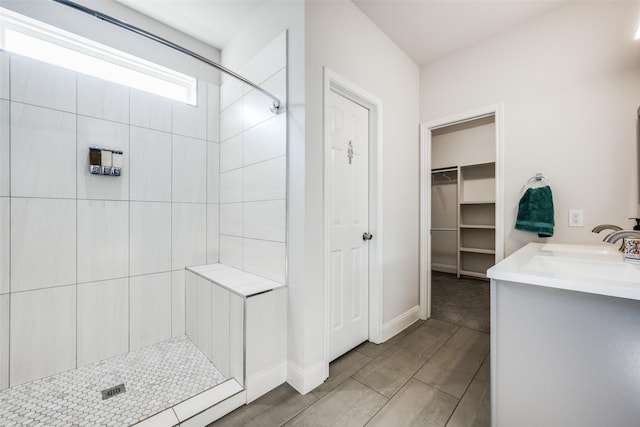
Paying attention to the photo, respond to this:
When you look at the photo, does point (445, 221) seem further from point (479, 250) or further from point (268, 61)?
point (268, 61)

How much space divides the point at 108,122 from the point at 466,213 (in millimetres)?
4858

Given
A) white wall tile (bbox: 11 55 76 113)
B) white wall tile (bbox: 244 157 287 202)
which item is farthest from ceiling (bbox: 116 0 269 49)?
white wall tile (bbox: 244 157 287 202)

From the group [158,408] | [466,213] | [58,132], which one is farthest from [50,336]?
[466,213]

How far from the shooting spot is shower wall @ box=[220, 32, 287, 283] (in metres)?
1.70

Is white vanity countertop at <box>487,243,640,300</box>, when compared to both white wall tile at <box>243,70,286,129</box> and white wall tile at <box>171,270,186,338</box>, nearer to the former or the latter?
white wall tile at <box>243,70,286,129</box>

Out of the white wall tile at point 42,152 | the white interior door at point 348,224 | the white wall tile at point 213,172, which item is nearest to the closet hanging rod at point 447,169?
the white interior door at point 348,224

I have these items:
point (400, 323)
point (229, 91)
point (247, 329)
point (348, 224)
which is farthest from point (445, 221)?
point (247, 329)

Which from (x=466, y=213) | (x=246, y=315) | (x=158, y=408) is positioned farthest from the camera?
(x=466, y=213)

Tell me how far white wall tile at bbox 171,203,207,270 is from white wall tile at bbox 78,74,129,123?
769 mm

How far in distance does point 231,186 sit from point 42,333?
1.53 meters

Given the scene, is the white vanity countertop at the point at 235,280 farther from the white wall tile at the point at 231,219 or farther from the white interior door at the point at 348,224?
the white interior door at the point at 348,224

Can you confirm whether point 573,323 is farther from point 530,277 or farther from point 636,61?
point 636,61

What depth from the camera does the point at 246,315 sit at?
143 cm

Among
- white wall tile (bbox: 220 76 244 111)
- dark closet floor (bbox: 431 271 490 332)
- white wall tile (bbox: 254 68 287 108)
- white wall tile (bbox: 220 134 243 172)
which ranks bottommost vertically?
dark closet floor (bbox: 431 271 490 332)
